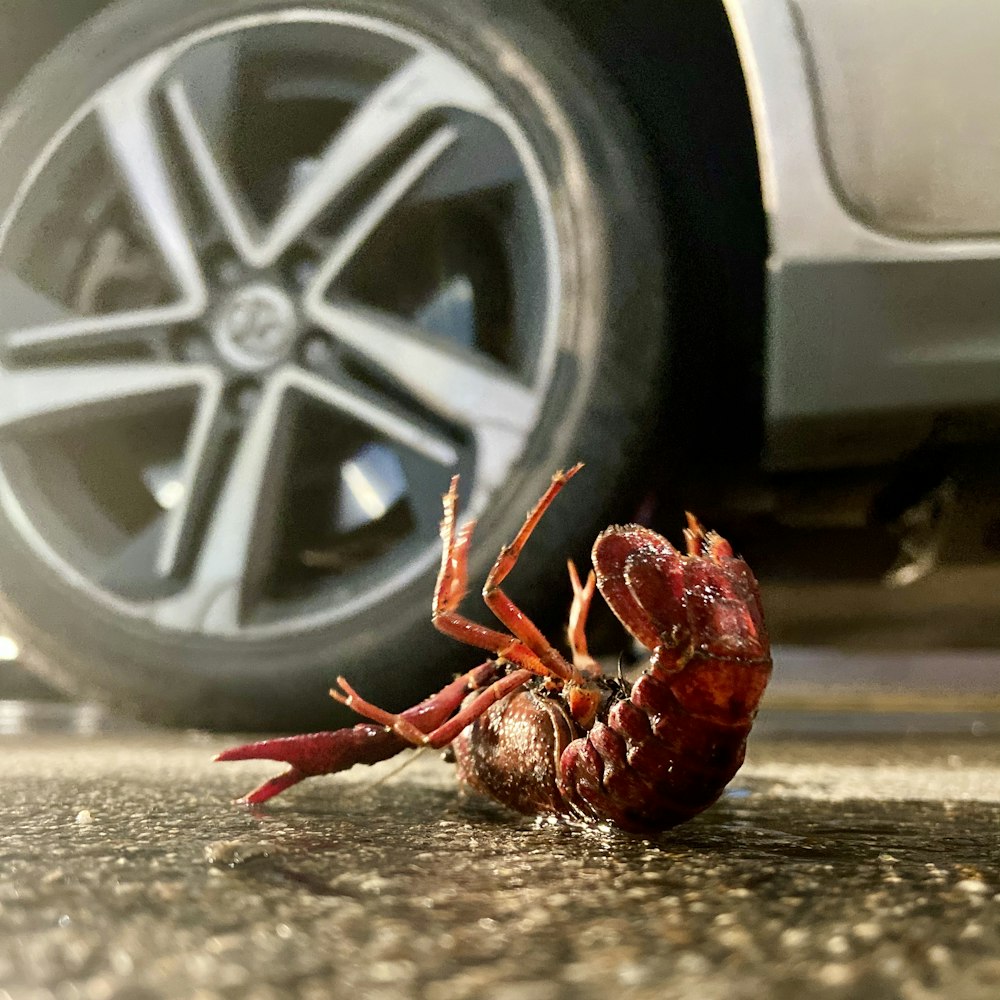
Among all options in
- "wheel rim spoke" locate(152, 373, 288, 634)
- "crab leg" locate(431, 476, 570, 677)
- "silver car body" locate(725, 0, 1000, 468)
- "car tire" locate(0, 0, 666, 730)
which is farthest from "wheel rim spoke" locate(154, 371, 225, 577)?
"silver car body" locate(725, 0, 1000, 468)

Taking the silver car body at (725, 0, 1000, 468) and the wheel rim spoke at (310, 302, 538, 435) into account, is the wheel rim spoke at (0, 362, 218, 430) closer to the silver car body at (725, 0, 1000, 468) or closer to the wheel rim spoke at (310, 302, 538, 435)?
Result: the wheel rim spoke at (310, 302, 538, 435)

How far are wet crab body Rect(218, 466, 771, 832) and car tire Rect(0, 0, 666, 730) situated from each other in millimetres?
581

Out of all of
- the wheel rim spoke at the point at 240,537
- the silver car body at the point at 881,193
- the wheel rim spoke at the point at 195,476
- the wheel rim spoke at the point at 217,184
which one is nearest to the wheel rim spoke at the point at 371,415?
the wheel rim spoke at the point at 240,537

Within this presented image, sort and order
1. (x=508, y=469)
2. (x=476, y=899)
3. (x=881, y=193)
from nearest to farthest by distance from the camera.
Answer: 1. (x=476, y=899)
2. (x=881, y=193)
3. (x=508, y=469)

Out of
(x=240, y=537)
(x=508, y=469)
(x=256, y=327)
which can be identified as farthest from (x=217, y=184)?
(x=508, y=469)

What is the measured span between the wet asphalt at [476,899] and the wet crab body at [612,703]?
6 centimetres

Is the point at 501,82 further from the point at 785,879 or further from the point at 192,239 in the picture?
the point at 785,879

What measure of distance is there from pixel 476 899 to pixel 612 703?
32cm

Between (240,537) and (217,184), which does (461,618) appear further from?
(217,184)

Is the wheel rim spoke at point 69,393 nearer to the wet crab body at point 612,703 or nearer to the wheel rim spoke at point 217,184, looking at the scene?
the wheel rim spoke at point 217,184

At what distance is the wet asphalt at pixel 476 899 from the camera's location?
549mm

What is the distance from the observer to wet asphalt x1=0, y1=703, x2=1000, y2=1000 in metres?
0.55

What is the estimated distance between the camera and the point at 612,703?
3.21ft

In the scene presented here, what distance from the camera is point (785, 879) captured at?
2.55 feet
